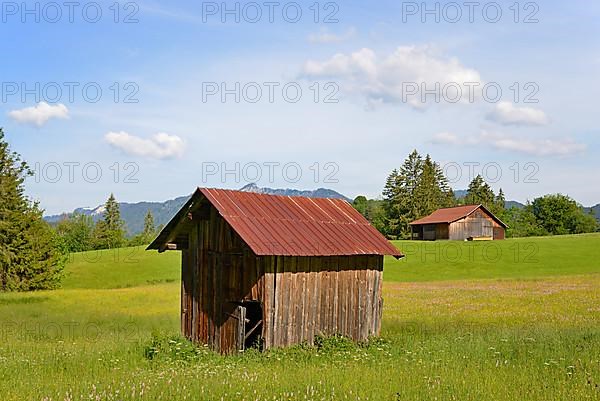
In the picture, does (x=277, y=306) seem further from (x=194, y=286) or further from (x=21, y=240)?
(x=21, y=240)

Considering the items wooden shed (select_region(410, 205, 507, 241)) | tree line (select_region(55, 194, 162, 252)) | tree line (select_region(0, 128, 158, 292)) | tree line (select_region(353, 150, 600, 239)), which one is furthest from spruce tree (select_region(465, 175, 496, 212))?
tree line (select_region(0, 128, 158, 292))

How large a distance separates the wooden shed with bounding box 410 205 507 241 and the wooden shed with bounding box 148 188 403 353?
6975 cm

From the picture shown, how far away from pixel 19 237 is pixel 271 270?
1509 inches

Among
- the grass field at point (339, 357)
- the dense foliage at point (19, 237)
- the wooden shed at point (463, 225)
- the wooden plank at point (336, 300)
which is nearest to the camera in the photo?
the grass field at point (339, 357)

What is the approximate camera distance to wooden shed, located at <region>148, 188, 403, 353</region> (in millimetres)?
16438

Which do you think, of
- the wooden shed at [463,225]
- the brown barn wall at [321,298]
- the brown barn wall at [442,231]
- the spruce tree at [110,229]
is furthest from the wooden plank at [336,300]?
the spruce tree at [110,229]

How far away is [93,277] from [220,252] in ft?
155

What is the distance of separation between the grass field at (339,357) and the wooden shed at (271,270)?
0.87 metres

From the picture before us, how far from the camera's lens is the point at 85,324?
25734 mm

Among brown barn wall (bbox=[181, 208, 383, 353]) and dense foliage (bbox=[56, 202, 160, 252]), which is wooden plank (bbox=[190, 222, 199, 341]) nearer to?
brown barn wall (bbox=[181, 208, 383, 353])

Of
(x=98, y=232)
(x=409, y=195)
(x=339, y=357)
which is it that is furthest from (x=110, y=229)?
(x=339, y=357)

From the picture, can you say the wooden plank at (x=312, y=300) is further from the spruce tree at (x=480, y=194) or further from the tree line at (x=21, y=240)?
the spruce tree at (x=480, y=194)

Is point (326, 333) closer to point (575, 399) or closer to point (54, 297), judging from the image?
point (575, 399)

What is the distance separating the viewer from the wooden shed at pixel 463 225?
285ft
